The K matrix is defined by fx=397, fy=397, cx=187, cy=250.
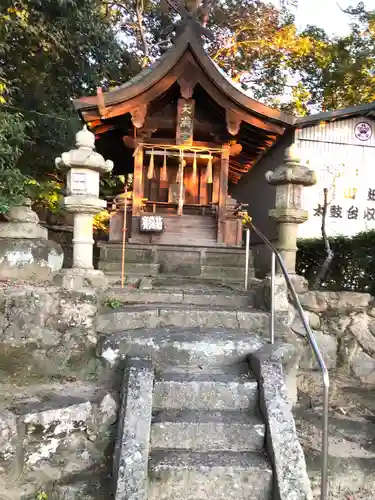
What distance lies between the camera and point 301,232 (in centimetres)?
1081

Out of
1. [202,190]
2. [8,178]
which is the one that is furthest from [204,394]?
[202,190]

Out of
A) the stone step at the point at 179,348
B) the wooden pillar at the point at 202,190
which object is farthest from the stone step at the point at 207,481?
the wooden pillar at the point at 202,190

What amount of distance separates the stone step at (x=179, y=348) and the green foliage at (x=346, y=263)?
10.1 ft

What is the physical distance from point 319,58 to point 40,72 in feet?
43.1

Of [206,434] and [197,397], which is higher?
[197,397]

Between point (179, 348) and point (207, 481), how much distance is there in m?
1.34

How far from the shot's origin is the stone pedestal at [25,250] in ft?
15.1

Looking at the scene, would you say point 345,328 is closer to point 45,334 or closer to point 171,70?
point 45,334

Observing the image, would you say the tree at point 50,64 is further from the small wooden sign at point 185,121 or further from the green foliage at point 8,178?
the green foliage at point 8,178

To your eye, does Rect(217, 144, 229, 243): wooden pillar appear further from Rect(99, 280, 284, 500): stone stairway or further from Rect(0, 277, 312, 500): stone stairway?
Rect(0, 277, 312, 500): stone stairway

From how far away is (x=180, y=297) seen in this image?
5.52 metres

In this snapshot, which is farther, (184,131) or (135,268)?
(184,131)

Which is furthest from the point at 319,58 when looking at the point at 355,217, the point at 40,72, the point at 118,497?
the point at 118,497

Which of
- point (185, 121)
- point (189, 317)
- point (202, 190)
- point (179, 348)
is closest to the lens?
point (179, 348)
